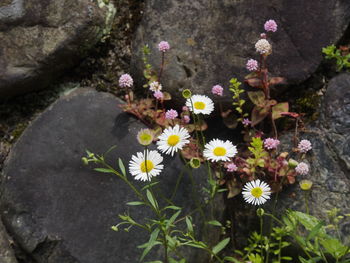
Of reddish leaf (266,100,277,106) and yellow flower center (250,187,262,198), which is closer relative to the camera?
yellow flower center (250,187,262,198)

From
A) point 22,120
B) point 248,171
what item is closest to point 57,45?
point 22,120

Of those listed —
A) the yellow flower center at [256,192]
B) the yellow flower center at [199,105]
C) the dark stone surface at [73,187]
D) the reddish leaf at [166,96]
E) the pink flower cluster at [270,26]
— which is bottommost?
the dark stone surface at [73,187]

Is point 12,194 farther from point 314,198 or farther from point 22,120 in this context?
point 314,198

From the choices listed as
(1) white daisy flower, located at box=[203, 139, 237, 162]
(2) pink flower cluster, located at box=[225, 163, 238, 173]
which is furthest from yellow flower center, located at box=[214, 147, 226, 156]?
(2) pink flower cluster, located at box=[225, 163, 238, 173]

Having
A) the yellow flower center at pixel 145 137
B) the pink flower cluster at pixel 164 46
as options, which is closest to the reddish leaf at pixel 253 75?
the pink flower cluster at pixel 164 46

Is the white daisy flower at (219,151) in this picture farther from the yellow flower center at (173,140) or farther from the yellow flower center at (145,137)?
the yellow flower center at (145,137)

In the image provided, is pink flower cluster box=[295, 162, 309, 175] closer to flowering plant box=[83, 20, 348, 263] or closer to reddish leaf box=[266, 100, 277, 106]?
flowering plant box=[83, 20, 348, 263]
